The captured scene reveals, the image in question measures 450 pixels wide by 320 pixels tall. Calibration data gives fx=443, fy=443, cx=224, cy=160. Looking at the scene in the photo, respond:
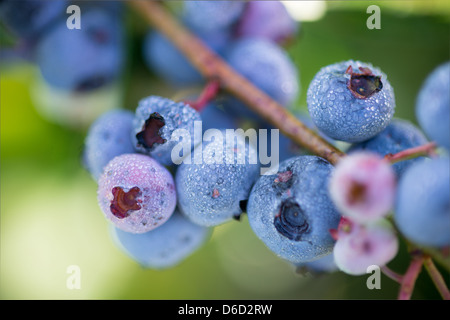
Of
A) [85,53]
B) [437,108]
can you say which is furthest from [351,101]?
[85,53]

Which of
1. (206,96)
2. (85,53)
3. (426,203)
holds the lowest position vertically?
(426,203)

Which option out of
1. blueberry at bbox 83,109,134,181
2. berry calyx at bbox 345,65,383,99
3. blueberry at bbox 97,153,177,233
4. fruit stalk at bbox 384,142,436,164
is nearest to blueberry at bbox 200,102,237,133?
blueberry at bbox 83,109,134,181

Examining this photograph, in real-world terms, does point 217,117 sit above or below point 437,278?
above

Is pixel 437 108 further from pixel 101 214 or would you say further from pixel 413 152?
pixel 101 214

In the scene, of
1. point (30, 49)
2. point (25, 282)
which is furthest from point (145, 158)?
point (25, 282)

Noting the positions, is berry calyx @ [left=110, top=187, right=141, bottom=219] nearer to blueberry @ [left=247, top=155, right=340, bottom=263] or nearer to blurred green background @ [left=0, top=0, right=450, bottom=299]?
blueberry @ [left=247, top=155, right=340, bottom=263]

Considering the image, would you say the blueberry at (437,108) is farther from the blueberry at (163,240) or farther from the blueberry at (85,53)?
the blueberry at (85,53)
